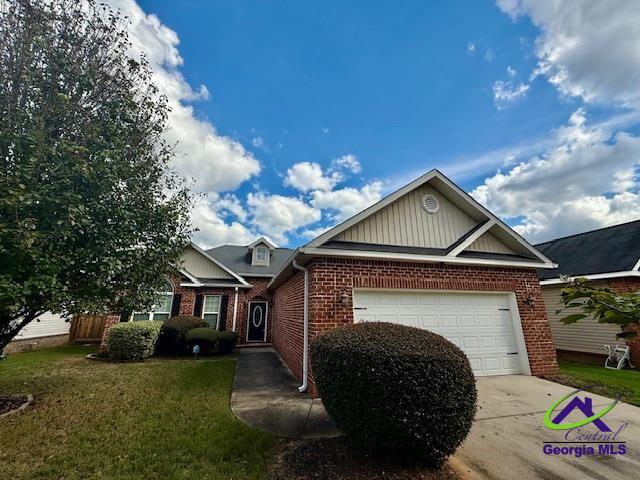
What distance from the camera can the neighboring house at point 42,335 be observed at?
1160 centimetres

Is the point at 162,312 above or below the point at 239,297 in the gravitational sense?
below

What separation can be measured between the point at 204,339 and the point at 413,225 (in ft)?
28.9

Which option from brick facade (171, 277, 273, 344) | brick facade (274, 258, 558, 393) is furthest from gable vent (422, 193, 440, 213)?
brick facade (171, 277, 273, 344)

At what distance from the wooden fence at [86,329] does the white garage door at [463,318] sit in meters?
13.9

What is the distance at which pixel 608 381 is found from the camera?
7246mm

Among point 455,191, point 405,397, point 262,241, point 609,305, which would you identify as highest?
point 262,241

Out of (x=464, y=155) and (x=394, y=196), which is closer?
(x=394, y=196)

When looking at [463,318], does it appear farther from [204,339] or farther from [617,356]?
[204,339]

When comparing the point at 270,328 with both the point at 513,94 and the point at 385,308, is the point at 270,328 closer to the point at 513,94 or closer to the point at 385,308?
the point at 385,308

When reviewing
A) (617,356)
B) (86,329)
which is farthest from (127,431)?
(617,356)

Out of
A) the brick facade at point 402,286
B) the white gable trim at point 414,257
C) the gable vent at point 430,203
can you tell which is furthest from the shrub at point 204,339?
the gable vent at point 430,203

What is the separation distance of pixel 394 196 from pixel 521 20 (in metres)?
4.71

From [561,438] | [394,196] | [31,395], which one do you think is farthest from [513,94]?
[31,395]

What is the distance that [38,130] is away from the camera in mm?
4953
